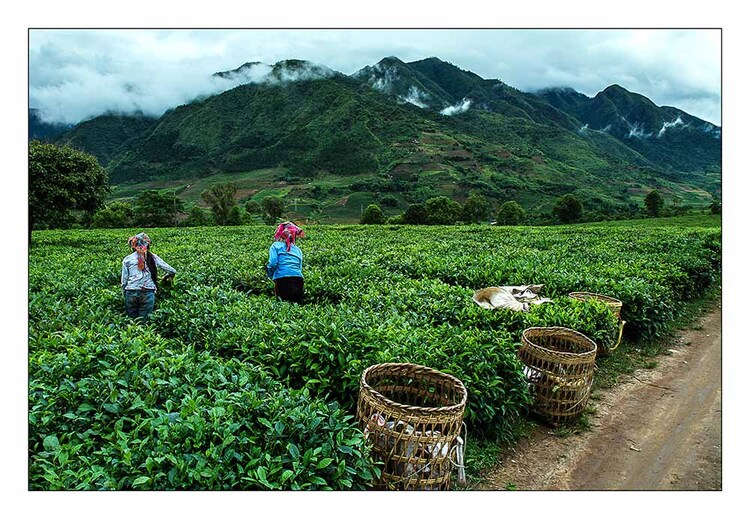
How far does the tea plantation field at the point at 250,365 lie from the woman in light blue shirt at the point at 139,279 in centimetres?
20

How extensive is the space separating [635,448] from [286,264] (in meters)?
4.65

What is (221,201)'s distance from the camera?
44156mm

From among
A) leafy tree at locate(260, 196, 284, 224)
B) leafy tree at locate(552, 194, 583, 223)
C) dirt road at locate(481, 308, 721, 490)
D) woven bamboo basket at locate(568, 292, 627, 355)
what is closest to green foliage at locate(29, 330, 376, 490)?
dirt road at locate(481, 308, 721, 490)

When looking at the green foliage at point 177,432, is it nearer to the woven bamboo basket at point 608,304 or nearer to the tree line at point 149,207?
the woven bamboo basket at point 608,304

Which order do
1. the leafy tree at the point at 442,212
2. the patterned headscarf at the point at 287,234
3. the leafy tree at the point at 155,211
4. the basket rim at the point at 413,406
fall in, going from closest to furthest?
1. the basket rim at the point at 413,406
2. the patterned headscarf at the point at 287,234
3. the leafy tree at the point at 155,211
4. the leafy tree at the point at 442,212

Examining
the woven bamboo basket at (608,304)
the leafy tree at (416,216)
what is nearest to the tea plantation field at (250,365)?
the woven bamboo basket at (608,304)

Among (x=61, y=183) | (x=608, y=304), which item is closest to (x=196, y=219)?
(x=61, y=183)

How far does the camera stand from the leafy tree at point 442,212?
44.6 metres

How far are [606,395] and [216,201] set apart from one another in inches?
1708

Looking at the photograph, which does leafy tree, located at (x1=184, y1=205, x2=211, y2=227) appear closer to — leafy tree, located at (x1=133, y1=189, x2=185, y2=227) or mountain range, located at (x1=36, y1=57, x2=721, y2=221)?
A: leafy tree, located at (x1=133, y1=189, x2=185, y2=227)

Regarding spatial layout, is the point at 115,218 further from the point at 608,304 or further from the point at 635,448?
the point at 635,448

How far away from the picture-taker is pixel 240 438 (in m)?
2.69

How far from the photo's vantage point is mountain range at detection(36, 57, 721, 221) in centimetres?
6312

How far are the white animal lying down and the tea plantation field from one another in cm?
24
